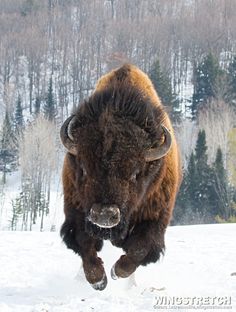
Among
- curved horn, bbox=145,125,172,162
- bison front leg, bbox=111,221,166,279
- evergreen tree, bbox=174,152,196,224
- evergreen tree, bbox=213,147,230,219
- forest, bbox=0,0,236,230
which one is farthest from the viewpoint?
forest, bbox=0,0,236,230

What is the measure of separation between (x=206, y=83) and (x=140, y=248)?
63.7 m

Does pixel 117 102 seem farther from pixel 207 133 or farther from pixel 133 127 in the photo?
pixel 207 133

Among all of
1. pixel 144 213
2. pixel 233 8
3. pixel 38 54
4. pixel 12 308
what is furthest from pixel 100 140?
pixel 233 8

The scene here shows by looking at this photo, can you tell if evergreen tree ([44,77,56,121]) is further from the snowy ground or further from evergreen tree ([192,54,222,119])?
the snowy ground

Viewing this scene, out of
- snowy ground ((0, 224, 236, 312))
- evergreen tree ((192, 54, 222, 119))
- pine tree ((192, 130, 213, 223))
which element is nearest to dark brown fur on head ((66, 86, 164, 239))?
snowy ground ((0, 224, 236, 312))

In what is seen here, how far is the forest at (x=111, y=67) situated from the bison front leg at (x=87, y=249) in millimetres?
34195

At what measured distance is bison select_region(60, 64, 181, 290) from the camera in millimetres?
5398

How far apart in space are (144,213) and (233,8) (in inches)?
4025

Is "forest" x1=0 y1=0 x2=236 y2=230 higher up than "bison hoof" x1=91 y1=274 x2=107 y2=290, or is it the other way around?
"bison hoof" x1=91 y1=274 x2=107 y2=290

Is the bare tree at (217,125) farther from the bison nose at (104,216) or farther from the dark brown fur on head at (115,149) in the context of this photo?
the bison nose at (104,216)

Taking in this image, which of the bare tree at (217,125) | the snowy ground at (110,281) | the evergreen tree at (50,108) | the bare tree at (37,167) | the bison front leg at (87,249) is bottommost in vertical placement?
the evergreen tree at (50,108)

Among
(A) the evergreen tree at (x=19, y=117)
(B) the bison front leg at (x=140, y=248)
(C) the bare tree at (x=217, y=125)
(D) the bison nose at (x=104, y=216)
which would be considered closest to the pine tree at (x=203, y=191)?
(C) the bare tree at (x=217, y=125)

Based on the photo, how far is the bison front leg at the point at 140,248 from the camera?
6.19 meters

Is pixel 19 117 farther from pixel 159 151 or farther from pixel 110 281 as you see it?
pixel 159 151
